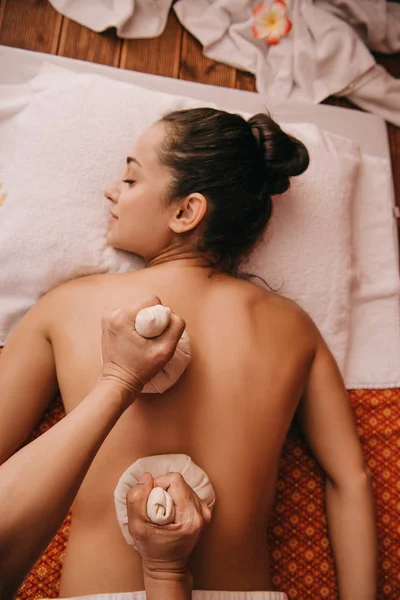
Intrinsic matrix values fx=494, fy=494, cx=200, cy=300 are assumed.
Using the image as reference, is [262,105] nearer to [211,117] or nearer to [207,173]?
[211,117]

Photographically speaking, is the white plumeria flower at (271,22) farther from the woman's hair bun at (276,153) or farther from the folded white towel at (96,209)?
the woman's hair bun at (276,153)

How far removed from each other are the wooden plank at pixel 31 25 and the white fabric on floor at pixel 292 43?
90 millimetres

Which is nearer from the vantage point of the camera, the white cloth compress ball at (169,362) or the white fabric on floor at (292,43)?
the white cloth compress ball at (169,362)

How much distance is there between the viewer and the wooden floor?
152cm

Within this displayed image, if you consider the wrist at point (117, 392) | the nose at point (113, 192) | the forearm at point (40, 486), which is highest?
the nose at point (113, 192)

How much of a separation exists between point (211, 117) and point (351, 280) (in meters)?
0.59

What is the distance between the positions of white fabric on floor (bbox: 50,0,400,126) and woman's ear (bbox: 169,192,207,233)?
674 millimetres

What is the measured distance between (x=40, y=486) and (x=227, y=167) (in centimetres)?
75

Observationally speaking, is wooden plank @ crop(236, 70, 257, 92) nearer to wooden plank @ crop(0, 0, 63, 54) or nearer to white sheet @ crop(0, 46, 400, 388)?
white sheet @ crop(0, 46, 400, 388)

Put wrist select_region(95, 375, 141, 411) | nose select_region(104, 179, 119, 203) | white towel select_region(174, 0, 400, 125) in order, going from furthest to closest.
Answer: white towel select_region(174, 0, 400, 125) < nose select_region(104, 179, 119, 203) < wrist select_region(95, 375, 141, 411)

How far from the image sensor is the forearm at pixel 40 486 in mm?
653

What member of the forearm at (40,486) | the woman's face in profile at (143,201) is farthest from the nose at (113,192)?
the forearm at (40,486)

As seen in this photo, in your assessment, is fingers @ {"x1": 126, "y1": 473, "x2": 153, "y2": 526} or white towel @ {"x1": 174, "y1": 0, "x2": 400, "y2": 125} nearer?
fingers @ {"x1": 126, "y1": 473, "x2": 153, "y2": 526}

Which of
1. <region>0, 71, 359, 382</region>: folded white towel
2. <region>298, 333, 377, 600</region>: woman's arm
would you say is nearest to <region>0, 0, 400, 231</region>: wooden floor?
<region>0, 71, 359, 382</region>: folded white towel
